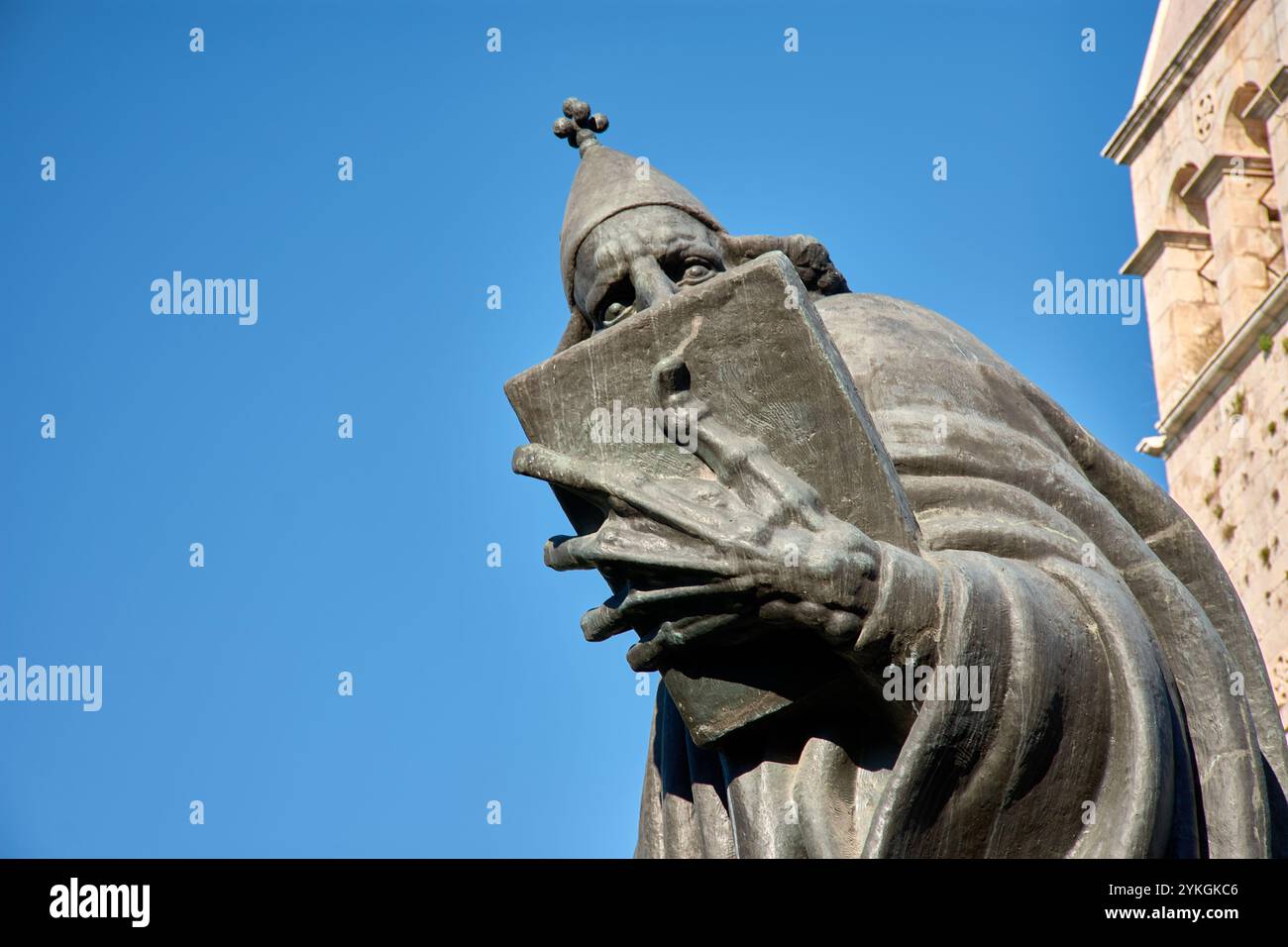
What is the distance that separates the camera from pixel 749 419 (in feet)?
18.3

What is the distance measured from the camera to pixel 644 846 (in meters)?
6.17

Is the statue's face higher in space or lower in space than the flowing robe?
higher

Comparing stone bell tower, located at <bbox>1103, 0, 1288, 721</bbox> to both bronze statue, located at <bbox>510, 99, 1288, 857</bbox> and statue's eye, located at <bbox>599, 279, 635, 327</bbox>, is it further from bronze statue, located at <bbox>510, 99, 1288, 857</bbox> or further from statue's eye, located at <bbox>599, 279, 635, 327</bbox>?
bronze statue, located at <bbox>510, 99, 1288, 857</bbox>

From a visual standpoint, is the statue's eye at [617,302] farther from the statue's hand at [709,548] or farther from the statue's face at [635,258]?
the statue's hand at [709,548]

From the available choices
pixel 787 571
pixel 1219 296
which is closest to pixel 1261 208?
pixel 1219 296

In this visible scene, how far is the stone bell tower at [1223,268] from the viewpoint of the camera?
2772 cm

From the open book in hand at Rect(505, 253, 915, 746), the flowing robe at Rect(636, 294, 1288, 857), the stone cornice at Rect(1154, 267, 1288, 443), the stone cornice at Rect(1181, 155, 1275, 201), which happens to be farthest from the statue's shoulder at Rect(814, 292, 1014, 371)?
the stone cornice at Rect(1181, 155, 1275, 201)

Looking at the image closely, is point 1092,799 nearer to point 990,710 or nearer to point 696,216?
point 990,710

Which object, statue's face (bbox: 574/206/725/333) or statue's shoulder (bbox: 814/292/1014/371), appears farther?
statue's face (bbox: 574/206/725/333)

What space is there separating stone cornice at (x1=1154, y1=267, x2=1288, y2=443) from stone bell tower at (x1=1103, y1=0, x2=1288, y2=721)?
0.8 inches

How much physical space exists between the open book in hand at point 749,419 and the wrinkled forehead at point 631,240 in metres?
1.16

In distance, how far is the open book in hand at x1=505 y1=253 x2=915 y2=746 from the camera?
552 cm

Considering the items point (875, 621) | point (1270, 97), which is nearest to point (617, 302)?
point (875, 621)

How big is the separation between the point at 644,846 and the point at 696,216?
6.93 feet
